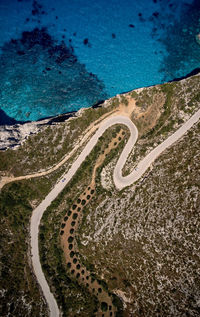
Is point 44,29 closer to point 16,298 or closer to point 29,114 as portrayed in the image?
point 29,114

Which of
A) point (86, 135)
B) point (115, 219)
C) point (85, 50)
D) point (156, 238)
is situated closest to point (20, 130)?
point (86, 135)

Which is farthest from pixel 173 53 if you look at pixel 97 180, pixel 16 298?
pixel 16 298

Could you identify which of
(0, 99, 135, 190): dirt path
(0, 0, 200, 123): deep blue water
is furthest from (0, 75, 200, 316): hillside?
(0, 0, 200, 123): deep blue water

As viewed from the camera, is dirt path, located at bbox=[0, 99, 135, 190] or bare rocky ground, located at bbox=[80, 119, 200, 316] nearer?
bare rocky ground, located at bbox=[80, 119, 200, 316]

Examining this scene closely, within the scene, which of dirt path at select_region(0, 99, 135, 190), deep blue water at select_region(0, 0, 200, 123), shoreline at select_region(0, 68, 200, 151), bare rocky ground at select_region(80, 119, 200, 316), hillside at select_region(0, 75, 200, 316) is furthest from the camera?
deep blue water at select_region(0, 0, 200, 123)

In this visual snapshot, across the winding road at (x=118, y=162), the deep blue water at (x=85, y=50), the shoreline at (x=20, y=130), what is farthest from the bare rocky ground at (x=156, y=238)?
the deep blue water at (x=85, y=50)

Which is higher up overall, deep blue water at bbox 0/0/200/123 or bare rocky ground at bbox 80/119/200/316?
deep blue water at bbox 0/0/200/123

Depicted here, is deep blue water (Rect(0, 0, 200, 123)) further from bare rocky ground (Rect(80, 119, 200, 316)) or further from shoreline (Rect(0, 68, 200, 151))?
bare rocky ground (Rect(80, 119, 200, 316))

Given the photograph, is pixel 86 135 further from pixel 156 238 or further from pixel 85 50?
pixel 156 238

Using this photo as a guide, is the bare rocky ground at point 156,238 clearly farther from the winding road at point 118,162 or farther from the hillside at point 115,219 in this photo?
the winding road at point 118,162
